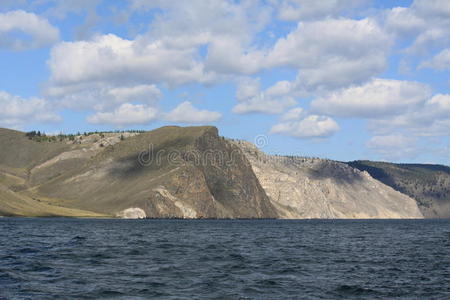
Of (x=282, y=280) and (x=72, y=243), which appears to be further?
(x=72, y=243)

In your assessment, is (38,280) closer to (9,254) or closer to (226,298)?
(226,298)

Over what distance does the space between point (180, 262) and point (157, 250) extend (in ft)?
50.0

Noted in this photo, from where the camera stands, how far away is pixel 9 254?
67.5 metres

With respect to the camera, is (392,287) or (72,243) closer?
(392,287)

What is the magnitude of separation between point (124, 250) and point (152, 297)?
36.8m

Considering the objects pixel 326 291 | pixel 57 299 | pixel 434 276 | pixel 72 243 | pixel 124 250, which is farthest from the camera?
pixel 72 243

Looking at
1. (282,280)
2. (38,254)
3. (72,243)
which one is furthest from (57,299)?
(72,243)

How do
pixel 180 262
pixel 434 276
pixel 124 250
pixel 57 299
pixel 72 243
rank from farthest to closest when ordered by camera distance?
pixel 72 243 → pixel 124 250 → pixel 180 262 → pixel 434 276 → pixel 57 299

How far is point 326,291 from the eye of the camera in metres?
46.7

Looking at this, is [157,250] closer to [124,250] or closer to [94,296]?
[124,250]

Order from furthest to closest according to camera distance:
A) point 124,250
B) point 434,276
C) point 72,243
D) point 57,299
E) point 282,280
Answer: point 72,243 < point 124,250 < point 434,276 < point 282,280 < point 57,299

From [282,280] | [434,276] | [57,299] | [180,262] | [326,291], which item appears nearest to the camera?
[57,299]

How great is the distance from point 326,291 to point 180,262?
866 inches

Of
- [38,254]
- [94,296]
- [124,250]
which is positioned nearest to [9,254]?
[38,254]
